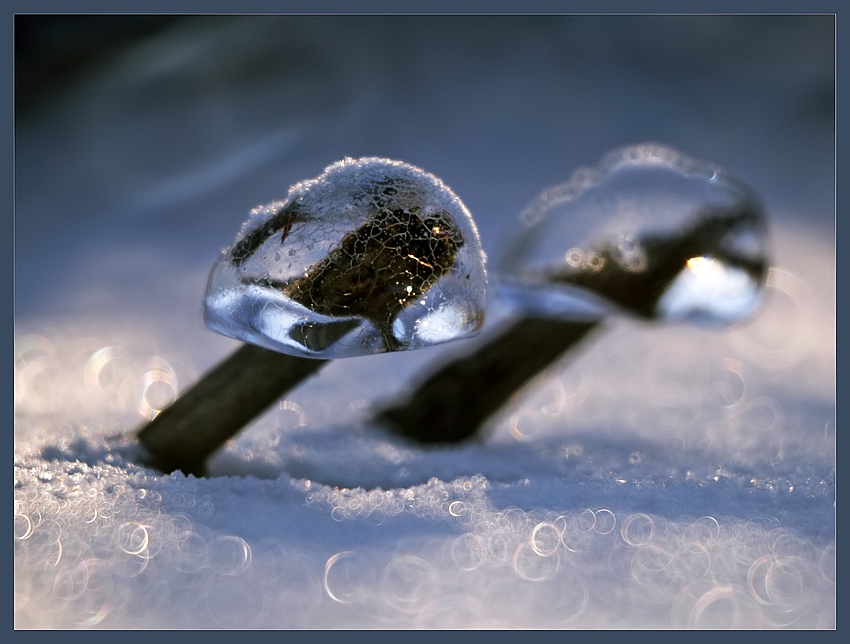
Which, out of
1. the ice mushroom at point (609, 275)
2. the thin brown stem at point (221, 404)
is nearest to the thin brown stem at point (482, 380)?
the ice mushroom at point (609, 275)

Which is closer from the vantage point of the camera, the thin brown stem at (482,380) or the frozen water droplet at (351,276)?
the frozen water droplet at (351,276)

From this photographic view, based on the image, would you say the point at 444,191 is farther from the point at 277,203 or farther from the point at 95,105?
the point at 95,105

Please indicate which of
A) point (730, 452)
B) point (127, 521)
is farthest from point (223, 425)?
point (730, 452)

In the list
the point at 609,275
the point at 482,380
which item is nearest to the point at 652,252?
the point at 609,275

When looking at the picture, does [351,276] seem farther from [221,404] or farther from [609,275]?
[609,275]

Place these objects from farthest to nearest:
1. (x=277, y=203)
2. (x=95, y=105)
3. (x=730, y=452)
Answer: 1. (x=95, y=105)
2. (x=730, y=452)
3. (x=277, y=203)

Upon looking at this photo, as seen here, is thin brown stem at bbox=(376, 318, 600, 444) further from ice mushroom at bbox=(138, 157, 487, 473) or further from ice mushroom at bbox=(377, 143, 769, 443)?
ice mushroom at bbox=(138, 157, 487, 473)

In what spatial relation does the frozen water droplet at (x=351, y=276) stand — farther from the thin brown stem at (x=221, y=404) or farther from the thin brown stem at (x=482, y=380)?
the thin brown stem at (x=482, y=380)
